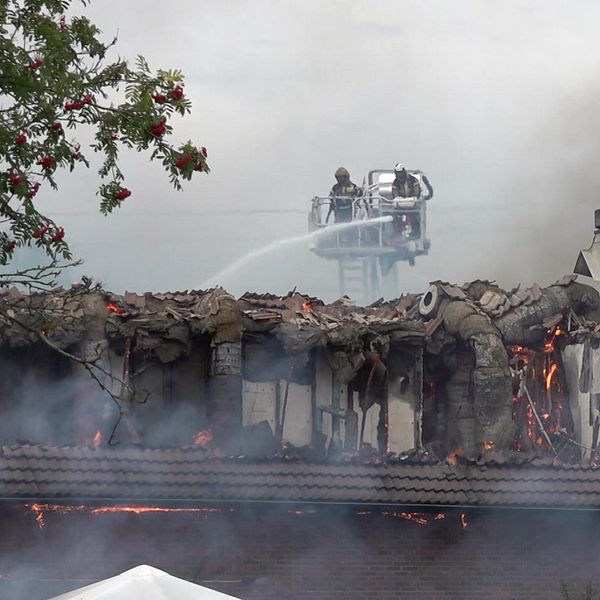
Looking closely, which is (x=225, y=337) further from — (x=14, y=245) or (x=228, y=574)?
(x=14, y=245)

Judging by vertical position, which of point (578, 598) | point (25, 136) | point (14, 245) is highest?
point (25, 136)

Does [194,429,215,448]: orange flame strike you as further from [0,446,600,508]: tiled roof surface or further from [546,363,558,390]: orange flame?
[546,363,558,390]: orange flame

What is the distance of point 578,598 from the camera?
60.8ft

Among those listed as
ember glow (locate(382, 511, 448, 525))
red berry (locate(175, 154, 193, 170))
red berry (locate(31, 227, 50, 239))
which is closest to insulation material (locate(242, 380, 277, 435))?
ember glow (locate(382, 511, 448, 525))

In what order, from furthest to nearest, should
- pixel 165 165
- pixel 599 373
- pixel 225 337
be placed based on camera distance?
pixel 599 373, pixel 225 337, pixel 165 165

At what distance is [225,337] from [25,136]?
9.94 meters

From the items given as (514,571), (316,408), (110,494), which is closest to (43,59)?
(110,494)

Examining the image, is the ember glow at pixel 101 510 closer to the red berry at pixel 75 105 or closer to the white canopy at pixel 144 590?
the white canopy at pixel 144 590

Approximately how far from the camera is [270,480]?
1759 centimetres

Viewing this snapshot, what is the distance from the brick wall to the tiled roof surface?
490mm

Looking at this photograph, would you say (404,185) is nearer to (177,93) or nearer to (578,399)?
(578,399)

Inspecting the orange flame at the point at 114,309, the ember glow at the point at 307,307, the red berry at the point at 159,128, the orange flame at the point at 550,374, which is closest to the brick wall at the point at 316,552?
the orange flame at the point at 114,309

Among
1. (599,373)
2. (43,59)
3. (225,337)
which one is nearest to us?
(43,59)

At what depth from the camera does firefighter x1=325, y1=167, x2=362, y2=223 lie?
32.0 m
